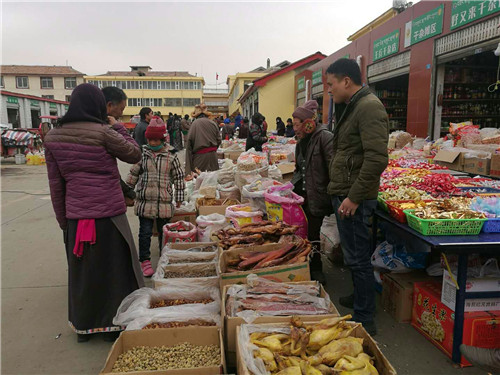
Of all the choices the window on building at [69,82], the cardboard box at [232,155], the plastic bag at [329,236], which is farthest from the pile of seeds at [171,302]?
the window on building at [69,82]

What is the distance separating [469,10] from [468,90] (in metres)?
2.93

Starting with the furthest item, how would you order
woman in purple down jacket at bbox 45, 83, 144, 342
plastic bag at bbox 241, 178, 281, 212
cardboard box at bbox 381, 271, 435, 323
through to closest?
plastic bag at bbox 241, 178, 281, 212 < cardboard box at bbox 381, 271, 435, 323 < woman in purple down jacket at bbox 45, 83, 144, 342

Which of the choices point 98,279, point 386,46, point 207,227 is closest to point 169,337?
point 98,279

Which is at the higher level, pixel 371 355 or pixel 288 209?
pixel 288 209

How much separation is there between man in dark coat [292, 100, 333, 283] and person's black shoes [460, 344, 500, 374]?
5.30 ft

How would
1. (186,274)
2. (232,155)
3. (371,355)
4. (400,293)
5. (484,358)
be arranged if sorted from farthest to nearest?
(232,155), (186,274), (400,293), (484,358), (371,355)

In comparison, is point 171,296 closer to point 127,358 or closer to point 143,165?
point 127,358

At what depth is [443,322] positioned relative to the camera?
2787mm

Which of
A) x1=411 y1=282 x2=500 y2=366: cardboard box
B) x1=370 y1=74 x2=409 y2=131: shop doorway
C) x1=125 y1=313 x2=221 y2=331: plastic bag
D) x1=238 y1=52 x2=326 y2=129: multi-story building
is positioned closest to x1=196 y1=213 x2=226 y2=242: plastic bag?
x1=125 y1=313 x2=221 y2=331: plastic bag

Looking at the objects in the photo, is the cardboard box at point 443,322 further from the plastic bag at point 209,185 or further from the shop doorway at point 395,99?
the shop doorway at point 395,99

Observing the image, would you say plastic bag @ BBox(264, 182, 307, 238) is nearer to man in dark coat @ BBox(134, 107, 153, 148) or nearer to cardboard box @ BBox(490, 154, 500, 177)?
cardboard box @ BBox(490, 154, 500, 177)

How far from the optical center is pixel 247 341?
204cm

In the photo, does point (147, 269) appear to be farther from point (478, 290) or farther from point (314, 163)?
point (478, 290)

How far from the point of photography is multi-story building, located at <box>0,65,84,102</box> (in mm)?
56656
